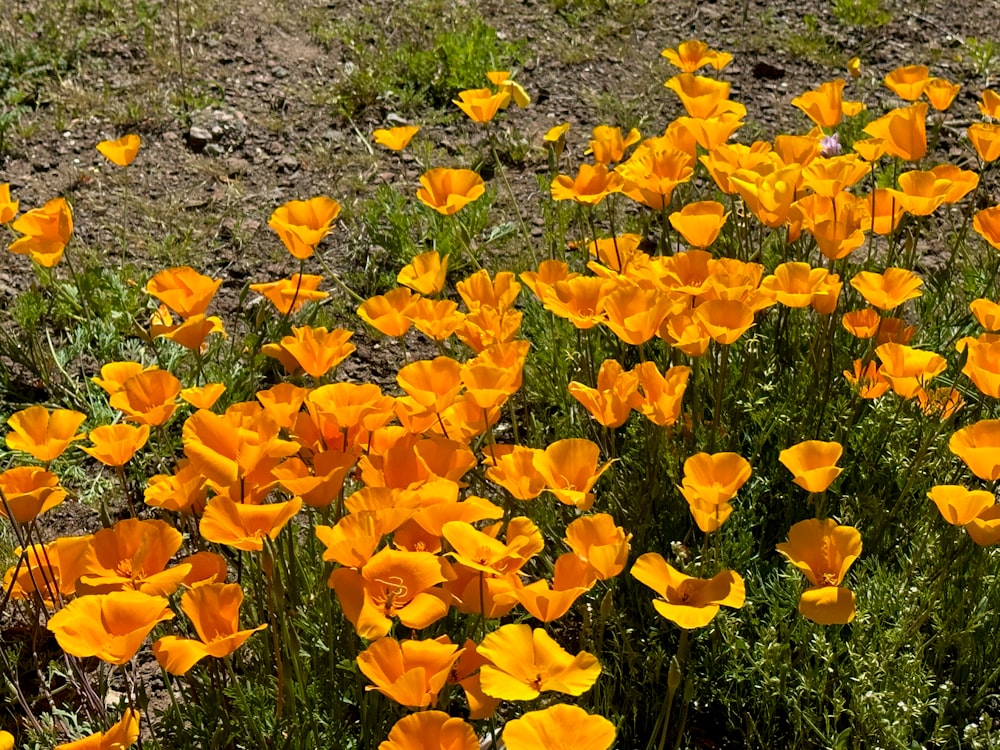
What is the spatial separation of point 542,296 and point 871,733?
104cm

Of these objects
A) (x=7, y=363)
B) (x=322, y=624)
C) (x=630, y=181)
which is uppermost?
(x=630, y=181)

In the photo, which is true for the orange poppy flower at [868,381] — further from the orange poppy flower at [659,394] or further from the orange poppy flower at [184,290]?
the orange poppy flower at [184,290]

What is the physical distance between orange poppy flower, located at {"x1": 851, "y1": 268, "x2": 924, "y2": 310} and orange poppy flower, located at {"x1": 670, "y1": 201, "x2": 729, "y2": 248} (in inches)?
12.8

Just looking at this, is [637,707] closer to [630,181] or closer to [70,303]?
[630,181]

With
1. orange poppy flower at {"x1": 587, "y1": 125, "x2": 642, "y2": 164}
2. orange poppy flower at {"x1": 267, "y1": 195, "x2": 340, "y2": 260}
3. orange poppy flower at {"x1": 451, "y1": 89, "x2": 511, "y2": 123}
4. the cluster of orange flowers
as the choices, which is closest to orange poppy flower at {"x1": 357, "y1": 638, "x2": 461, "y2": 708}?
the cluster of orange flowers

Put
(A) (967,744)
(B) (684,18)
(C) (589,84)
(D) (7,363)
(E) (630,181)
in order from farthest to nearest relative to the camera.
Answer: (B) (684,18)
(C) (589,84)
(D) (7,363)
(E) (630,181)
(A) (967,744)

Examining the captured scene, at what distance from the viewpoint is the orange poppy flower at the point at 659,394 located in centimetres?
195

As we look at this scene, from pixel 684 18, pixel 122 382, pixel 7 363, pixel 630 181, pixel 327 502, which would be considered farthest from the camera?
pixel 684 18

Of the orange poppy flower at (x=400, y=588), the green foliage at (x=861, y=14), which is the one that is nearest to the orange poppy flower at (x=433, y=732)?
the orange poppy flower at (x=400, y=588)

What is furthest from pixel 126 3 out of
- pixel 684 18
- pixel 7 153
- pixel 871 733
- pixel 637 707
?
pixel 871 733

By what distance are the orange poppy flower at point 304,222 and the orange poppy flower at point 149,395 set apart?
1.63 ft

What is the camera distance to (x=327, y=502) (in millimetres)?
1816

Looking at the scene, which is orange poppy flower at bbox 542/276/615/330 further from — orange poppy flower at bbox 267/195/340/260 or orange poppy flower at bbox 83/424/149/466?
orange poppy flower at bbox 83/424/149/466

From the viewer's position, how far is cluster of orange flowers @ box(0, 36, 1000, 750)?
5.16 feet
